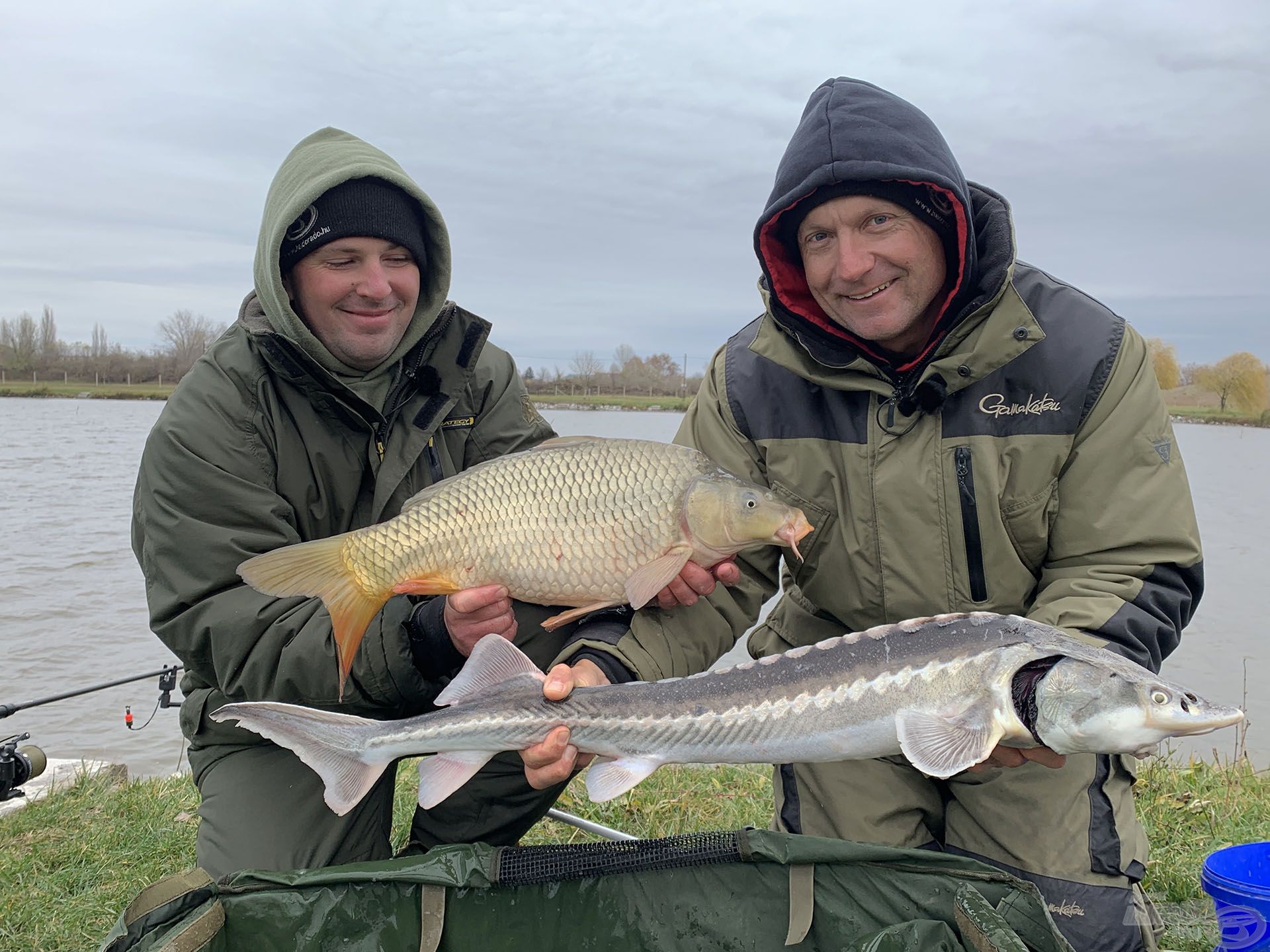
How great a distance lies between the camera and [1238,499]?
1623 cm

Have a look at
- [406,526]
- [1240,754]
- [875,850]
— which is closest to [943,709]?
[875,850]

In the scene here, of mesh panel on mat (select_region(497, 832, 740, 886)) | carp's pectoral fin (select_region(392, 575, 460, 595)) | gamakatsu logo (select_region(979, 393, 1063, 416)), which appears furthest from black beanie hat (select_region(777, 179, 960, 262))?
mesh panel on mat (select_region(497, 832, 740, 886))

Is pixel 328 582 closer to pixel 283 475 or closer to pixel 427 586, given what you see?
pixel 427 586

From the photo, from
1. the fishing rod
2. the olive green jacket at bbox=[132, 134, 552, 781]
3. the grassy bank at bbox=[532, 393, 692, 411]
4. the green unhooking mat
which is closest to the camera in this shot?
the green unhooking mat

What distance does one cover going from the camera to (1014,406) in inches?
95.7

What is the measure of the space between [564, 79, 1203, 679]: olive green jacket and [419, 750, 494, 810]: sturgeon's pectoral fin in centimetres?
46

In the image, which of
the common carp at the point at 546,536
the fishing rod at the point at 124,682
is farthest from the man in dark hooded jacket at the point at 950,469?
the fishing rod at the point at 124,682

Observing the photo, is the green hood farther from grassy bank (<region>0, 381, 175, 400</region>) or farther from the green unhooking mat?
grassy bank (<region>0, 381, 175, 400</region>)

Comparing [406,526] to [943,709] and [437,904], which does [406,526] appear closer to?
[437,904]

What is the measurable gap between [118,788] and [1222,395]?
46.9 meters

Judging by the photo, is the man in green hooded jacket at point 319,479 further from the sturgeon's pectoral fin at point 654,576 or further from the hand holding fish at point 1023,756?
the hand holding fish at point 1023,756

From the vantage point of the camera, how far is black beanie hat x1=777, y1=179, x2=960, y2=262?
246cm

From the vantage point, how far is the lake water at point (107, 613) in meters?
6.12

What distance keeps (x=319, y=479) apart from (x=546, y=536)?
2.66ft
